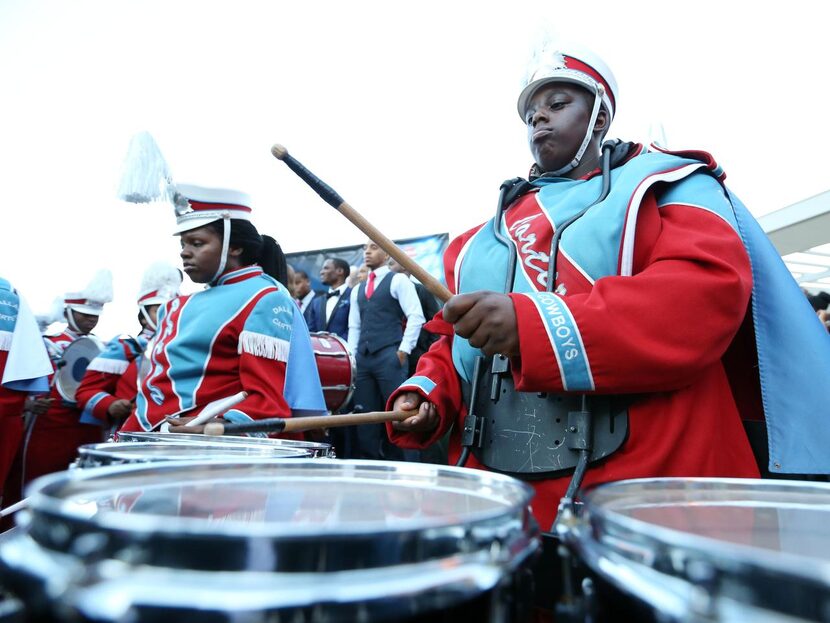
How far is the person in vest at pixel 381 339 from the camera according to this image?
18.8 feet

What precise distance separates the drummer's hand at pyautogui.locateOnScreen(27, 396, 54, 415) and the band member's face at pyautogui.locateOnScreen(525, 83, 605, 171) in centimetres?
437

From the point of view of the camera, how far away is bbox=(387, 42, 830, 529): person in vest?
53.5 inches

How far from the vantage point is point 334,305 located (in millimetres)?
7281

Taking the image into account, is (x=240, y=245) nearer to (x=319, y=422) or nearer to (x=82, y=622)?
(x=319, y=422)

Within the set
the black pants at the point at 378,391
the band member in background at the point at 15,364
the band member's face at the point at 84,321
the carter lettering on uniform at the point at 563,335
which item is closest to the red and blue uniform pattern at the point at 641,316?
the carter lettering on uniform at the point at 563,335

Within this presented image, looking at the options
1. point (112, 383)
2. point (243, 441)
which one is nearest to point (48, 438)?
point (112, 383)

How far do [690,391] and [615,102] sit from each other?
1063 millimetres

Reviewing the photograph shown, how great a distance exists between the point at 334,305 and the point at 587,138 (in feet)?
17.9

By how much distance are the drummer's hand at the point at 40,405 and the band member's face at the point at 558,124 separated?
14.4ft

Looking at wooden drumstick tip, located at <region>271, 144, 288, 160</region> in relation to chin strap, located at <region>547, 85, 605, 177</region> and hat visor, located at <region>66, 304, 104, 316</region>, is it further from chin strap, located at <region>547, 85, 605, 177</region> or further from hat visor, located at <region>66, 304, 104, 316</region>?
hat visor, located at <region>66, 304, 104, 316</region>

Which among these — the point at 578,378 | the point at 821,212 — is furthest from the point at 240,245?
the point at 821,212

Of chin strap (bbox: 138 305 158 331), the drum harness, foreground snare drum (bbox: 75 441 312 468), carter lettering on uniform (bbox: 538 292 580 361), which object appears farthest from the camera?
chin strap (bbox: 138 305 158 331)

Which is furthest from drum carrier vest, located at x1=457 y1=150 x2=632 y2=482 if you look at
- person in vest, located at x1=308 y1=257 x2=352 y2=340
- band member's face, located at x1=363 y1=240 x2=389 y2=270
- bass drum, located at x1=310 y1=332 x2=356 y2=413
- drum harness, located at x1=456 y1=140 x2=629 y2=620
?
person in vest, located at x1=308 y1=257 x2=352 y2=340

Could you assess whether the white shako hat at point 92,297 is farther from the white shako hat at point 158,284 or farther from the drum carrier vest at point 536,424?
the drum carrier vest at point 536,424
